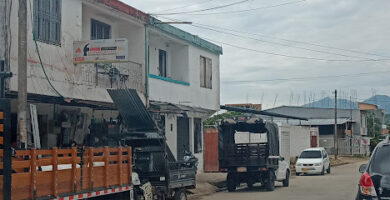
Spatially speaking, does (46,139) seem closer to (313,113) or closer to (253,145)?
(253,145)

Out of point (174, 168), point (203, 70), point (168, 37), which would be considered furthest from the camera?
point (203, 70)

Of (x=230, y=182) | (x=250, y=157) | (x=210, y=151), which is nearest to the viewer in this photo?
(x=250, y=157)

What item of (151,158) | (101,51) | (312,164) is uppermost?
(101,51)

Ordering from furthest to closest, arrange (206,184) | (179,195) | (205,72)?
1. (205,72)
2. (206,184)
3. (179,195)

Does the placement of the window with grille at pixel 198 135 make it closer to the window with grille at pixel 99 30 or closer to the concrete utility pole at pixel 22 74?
the window with grille at pixel 99 30

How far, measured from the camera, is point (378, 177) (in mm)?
8688

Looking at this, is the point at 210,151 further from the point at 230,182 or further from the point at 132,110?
the point at 132,110

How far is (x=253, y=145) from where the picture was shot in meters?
22.2

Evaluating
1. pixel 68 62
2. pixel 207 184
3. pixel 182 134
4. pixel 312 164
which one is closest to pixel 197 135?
pixel 182 134

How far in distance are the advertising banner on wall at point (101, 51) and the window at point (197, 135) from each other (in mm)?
12695

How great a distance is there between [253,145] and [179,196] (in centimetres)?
837

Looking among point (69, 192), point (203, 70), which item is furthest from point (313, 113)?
point (69, 192)

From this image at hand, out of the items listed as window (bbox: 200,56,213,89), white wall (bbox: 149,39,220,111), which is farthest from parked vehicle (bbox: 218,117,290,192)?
window (bbox: 200,56,213,89)

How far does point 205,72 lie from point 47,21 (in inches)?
504
